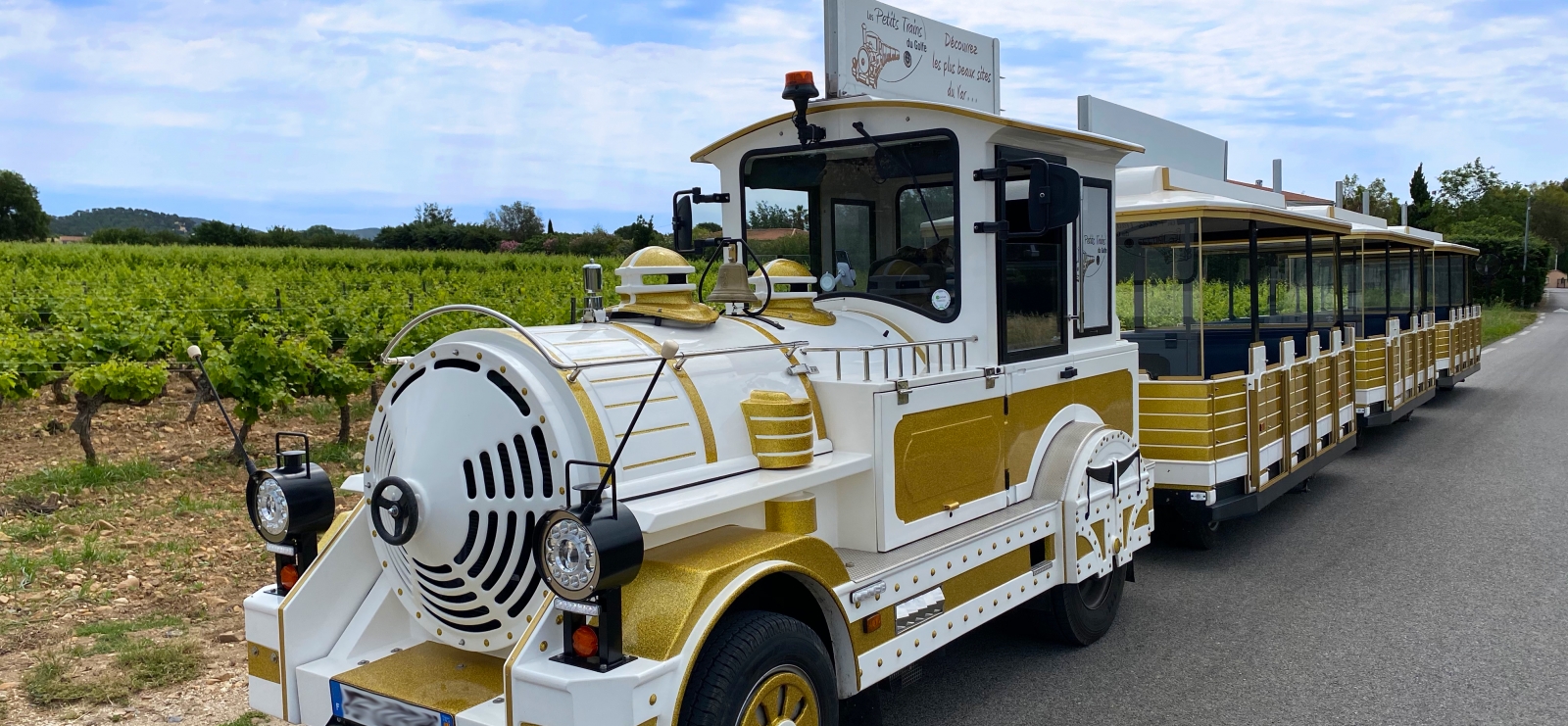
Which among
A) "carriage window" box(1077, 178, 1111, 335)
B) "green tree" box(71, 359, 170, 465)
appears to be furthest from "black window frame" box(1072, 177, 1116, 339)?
"green tree" box(71, 359, 170, 465)

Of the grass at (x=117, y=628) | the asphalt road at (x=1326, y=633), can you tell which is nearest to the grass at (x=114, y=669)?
the grass at (x=117, y=628)

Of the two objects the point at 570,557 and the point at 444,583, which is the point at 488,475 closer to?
the point at 444,583

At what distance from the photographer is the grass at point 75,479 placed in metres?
8.30

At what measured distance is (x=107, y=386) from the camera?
30.9 feet

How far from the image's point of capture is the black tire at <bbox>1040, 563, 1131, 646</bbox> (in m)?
5.11

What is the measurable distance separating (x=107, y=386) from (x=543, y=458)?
824 cm

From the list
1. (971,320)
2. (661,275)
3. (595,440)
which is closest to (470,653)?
(595,440)

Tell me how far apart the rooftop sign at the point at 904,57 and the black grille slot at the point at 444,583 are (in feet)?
8.77

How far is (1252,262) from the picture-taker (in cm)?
763

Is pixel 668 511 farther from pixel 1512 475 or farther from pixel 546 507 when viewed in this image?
pixel 1512 475

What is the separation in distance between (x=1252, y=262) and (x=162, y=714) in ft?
23.0

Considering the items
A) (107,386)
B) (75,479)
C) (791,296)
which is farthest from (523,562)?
(107,386)

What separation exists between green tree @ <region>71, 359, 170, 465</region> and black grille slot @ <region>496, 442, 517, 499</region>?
753 centimetres

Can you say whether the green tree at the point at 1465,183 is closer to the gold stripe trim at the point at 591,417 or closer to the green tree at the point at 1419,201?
the green tree at the point at 1419,201
